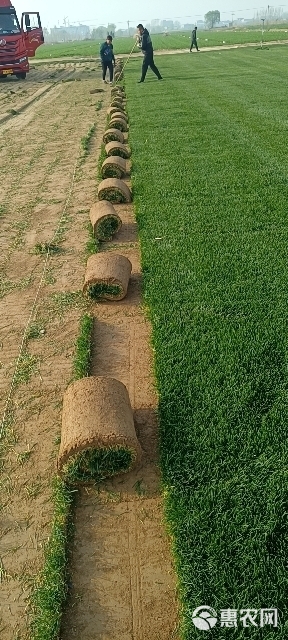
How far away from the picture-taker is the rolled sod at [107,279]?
552 centimetres

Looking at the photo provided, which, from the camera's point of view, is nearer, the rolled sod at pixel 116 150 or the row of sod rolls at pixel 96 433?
the row of sod rolls at pixel 96 433

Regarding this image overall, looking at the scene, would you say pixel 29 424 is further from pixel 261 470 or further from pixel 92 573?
pixel 261 470

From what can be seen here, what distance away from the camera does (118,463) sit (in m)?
3.51

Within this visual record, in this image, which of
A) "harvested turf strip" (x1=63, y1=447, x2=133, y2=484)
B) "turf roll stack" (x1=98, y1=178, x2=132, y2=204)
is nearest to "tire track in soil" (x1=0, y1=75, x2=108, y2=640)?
"harvested turf strip" (x1=63, y1=447, x2=133, y2=484)

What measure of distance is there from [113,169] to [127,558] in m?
7.73

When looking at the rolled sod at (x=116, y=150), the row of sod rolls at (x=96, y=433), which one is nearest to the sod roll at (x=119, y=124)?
the rolled sod at (x=116, y=150)

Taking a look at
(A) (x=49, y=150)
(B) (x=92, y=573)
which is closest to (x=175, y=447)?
(B) (x=92, y=573)

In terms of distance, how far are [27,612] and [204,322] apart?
2.95 metres

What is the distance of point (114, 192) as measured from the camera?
8414mm

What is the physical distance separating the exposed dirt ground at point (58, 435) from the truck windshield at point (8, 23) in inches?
843

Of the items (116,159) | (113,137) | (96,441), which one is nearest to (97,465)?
(96,441)

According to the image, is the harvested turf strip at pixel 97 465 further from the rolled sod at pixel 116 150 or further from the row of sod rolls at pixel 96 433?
the rolled sod at pixel 116 150

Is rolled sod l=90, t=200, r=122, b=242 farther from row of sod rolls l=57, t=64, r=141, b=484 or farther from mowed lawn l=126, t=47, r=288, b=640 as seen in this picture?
row of sod rolls l=57, t=64, r=141, b=484

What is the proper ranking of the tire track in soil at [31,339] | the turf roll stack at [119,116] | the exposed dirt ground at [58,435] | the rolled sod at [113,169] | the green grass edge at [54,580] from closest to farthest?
the green grass edge at [54,580]
the exposed dirt ground at [58,435]
the tire track in soil at [31,339]
the rolled sod at [113,169]
the turf roll stack at [119,116]
